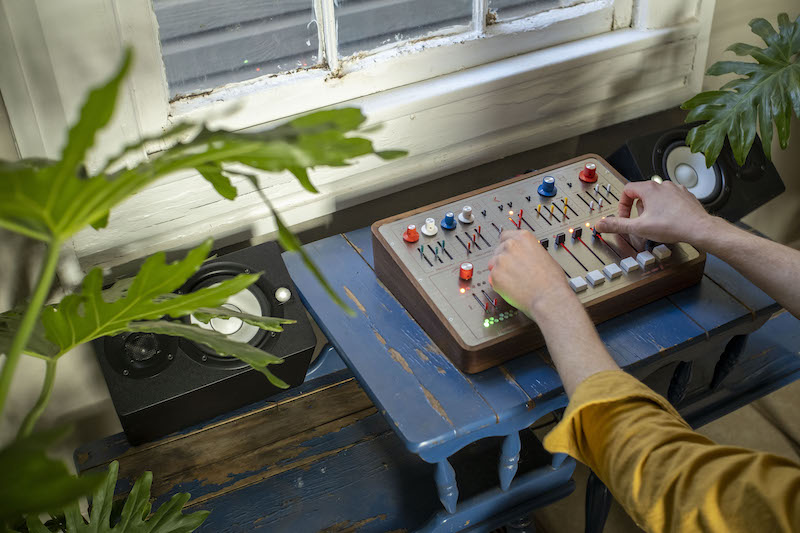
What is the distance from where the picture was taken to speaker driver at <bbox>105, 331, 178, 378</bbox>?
1.21m

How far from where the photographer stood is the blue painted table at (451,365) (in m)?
1.11

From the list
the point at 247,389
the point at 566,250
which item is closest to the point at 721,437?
the point at 566,250

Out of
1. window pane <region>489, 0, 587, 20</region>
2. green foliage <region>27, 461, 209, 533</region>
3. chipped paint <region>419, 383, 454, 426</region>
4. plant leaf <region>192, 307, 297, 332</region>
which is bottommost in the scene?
green foliage <region>27, 461, 209, 533</region>

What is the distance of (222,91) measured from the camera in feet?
4.44

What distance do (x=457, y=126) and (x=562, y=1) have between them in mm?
390

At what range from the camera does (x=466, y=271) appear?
1189mm

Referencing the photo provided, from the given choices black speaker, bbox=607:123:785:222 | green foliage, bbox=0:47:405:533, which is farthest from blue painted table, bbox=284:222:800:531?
green foliage, bbox=0:47:405:533

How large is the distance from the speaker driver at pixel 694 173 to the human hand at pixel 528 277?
0.52 m

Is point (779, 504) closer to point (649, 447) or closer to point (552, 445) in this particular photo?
point (649, 447)

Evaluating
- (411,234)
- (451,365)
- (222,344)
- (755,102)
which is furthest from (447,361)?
(755,102)

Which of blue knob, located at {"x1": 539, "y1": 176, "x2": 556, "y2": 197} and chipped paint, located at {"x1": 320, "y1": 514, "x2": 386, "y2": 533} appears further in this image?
blue knob, located at {"x1": 539, "y1": 176, "x2": 556, "y2": 197}

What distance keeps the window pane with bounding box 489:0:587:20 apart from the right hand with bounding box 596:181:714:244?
0.50 metres

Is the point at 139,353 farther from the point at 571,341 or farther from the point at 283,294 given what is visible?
the point at 571,341

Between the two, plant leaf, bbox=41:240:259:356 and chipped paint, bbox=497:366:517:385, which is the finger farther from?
plant leaf, bbox=41:240:259:356
